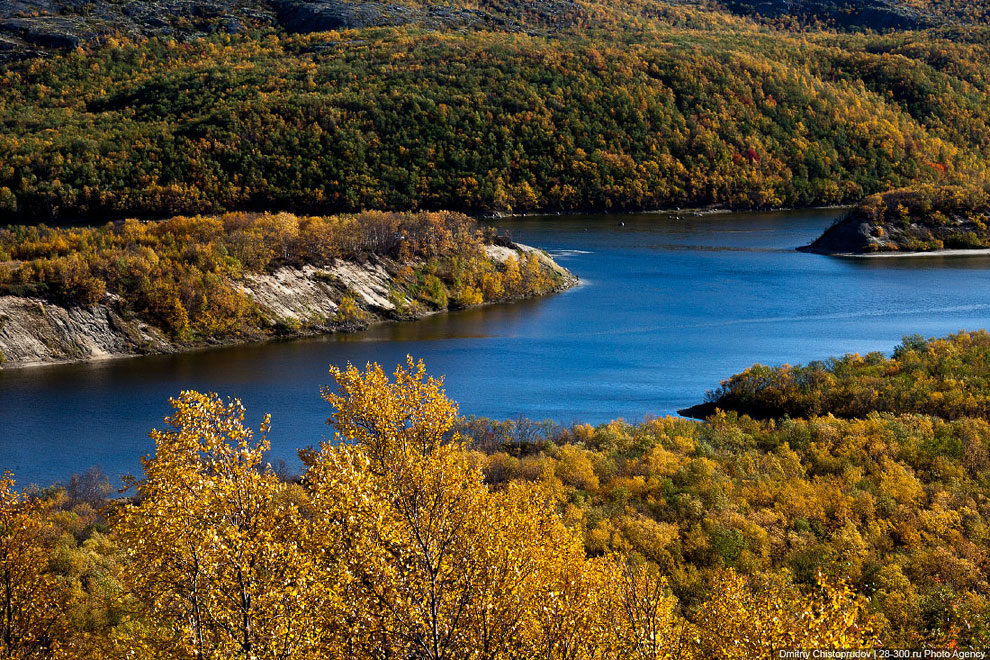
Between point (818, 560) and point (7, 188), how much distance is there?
373 feet

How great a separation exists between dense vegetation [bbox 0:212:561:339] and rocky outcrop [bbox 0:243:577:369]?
35 centimetres

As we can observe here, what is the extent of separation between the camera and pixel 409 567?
38.1ft

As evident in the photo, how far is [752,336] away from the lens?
6056 centimetres

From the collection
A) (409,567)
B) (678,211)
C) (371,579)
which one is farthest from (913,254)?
(371,579)

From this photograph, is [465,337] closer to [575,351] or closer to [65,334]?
[575,351]

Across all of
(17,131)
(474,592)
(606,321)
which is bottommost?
(606,321)

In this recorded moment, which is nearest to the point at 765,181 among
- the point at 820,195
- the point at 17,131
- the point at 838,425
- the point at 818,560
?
the point at 820,195

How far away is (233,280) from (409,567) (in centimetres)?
5069

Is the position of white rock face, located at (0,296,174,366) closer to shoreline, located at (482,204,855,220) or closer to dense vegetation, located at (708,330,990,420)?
dense vegetation, located at (708,330,990,420)

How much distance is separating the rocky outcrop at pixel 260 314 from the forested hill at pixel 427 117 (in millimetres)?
62691

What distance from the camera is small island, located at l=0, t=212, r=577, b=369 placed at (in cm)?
5259

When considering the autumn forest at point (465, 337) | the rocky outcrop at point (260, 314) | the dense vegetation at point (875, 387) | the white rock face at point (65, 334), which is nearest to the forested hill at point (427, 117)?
the autumn forest at point (465, 337)

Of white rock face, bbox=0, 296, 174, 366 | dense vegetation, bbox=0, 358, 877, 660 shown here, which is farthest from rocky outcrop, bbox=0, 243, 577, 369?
dense vegetation, bbox=0, 358, 877, 660

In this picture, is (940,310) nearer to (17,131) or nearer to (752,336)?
(752,336)
